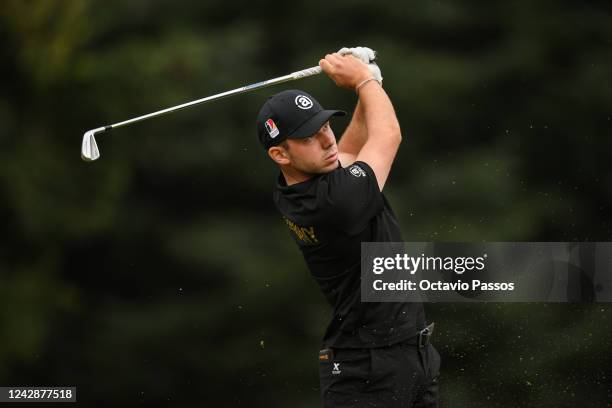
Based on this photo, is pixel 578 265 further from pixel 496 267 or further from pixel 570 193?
pixel 570 193

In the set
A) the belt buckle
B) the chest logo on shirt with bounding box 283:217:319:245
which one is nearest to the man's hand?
the chest logo on shirt with bounding box 283:217:319:245

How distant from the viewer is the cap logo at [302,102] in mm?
4102

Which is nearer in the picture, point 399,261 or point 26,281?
point 399,261

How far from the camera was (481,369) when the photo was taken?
26.7 feet

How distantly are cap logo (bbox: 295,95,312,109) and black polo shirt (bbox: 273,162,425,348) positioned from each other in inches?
9.5

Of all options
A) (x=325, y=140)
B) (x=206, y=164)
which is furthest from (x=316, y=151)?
(x=206, y=164)

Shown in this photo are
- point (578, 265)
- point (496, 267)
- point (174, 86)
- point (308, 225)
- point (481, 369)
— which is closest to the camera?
point (308, 225)

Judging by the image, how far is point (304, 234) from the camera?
13.5ft

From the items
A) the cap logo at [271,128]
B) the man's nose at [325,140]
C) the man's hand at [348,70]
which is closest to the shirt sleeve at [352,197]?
the man's nose at [325,140]

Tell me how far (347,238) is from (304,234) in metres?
0.16

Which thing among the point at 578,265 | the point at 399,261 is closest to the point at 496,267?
the point at 578,265

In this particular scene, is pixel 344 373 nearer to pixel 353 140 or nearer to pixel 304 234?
pixel 304 234

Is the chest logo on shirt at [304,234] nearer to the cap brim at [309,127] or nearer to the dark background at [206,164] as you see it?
the cap brim at [309,127]

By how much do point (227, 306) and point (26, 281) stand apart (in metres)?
1.57
